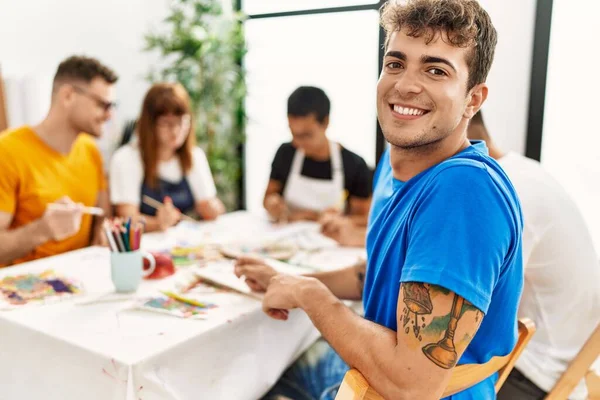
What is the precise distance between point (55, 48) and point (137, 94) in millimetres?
655

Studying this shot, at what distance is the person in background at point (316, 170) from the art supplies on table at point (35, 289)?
1.06 meters

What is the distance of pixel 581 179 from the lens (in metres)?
2.50

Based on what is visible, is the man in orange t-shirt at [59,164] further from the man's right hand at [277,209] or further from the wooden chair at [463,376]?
the wooden chair at [463,376]

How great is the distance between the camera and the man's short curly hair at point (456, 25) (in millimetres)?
854

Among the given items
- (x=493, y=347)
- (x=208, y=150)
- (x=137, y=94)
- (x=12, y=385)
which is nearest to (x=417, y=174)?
(x=493, y=347)

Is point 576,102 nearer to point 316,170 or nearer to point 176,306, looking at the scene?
point 316,170

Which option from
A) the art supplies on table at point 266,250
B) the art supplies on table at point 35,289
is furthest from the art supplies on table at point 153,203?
the art supplies on table at point 35,289

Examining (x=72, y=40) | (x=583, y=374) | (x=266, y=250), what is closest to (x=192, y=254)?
(x=266, y=250)

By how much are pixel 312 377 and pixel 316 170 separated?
1.30m

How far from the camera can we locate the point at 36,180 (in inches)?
70.9

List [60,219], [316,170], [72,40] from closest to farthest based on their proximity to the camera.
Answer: [60,219] < [316,170] < [72,40]

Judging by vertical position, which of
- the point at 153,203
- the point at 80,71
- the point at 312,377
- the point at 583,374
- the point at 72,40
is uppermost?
the point at 72,40

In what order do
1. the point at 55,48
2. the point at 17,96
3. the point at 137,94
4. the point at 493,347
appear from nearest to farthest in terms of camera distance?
the point at 493,347 < the point at 17,96 < the point at 55,48 < the point at 137,94

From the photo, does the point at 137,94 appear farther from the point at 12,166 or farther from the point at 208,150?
the point at 12,166
